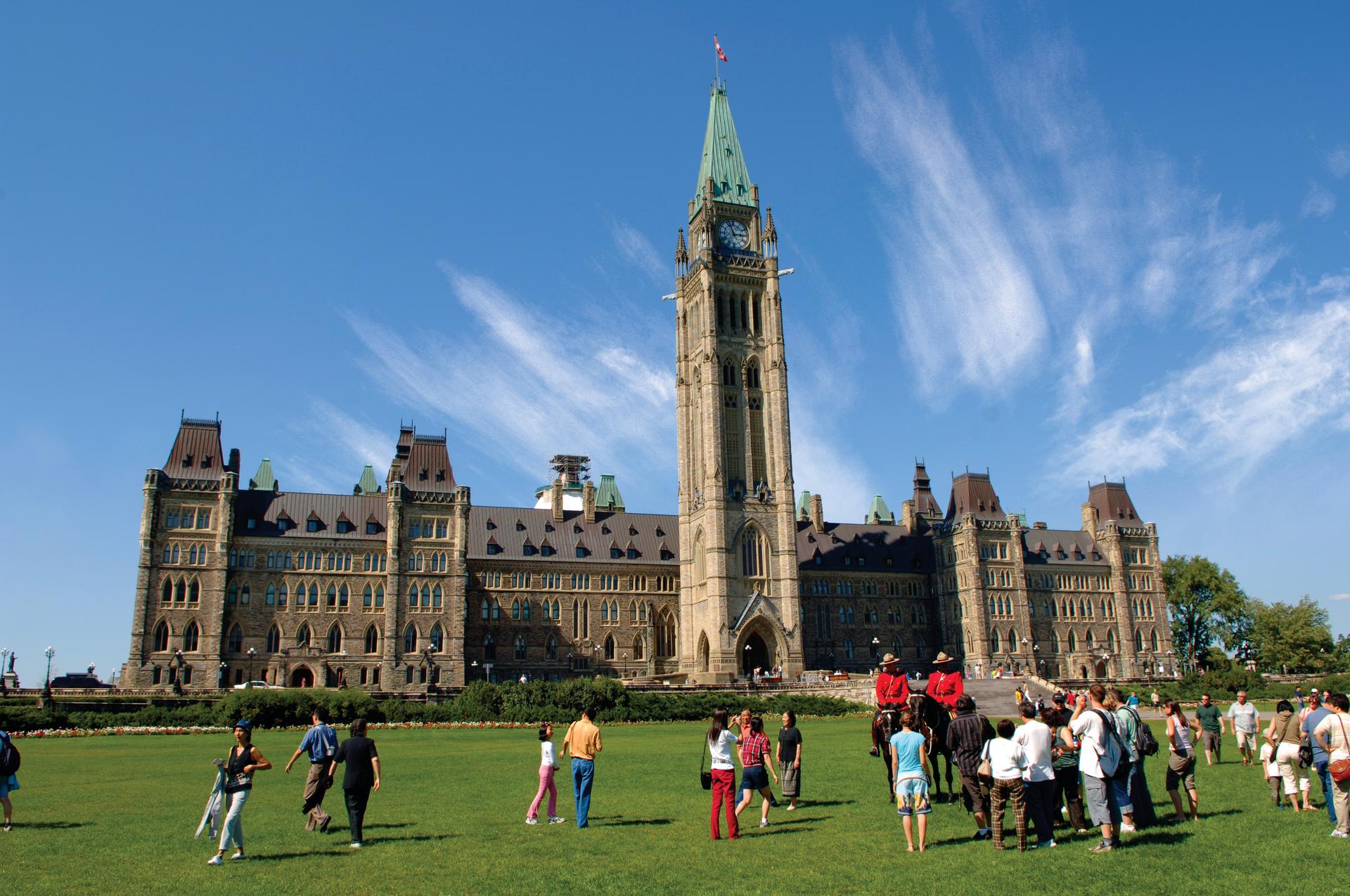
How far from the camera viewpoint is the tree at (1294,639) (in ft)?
327

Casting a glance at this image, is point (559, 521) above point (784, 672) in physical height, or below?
above

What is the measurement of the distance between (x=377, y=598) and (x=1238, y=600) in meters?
81.7

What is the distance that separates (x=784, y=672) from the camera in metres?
85.4

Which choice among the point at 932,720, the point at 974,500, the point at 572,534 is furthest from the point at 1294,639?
the point at 932,720

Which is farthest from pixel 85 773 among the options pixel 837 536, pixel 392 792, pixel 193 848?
pixel 837 536

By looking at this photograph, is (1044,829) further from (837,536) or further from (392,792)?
(837,536)

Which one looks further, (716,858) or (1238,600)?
(1238,600)

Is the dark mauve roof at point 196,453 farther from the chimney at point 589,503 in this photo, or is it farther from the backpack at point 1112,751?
the backpack at point 1112,751

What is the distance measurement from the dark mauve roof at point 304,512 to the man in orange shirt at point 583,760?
230 ft

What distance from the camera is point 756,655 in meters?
89.0

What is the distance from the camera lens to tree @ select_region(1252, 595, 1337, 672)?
9981 cm

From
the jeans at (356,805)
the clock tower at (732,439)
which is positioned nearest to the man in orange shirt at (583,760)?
the jeans at (356,805)

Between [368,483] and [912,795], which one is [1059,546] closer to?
[368,483]

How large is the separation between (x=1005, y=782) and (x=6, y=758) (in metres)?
15.5
